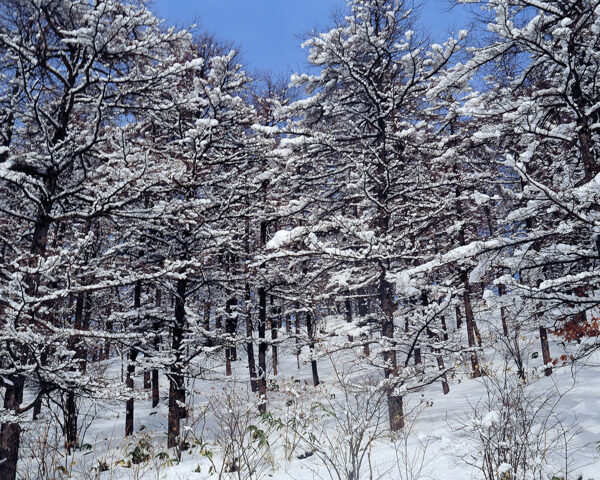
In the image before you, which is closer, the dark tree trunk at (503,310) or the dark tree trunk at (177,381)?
the dark tree trunk at (503,310)

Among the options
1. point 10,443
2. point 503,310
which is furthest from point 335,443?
point 503,310

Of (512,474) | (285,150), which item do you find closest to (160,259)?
(285,150)

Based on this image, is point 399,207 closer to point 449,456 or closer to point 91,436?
point 449,456

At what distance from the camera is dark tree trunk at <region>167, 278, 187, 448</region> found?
9.58 meters

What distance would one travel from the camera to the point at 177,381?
32.1 ft

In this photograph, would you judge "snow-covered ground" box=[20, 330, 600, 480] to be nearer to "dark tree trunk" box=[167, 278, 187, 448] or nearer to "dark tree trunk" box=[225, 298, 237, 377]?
"dark tree trunk" box=[167, 278, 187, 448]

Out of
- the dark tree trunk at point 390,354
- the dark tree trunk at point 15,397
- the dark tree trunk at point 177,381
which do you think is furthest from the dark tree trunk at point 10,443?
the dark tree trunk at point 390,354

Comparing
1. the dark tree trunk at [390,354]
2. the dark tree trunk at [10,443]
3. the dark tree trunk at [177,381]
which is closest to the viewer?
the dark tree trunk at [10,443]

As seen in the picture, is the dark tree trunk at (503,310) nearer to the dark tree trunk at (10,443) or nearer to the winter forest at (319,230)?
the winter forest at (319,230)

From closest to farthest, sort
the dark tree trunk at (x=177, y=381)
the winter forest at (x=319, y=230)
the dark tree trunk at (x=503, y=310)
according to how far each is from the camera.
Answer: the winter forest at (x=319, y=230) < the dark tree trunk at (x=503, y=310) < the dark tree trunk at (x=177, y=381)

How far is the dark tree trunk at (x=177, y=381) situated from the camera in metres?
9.58

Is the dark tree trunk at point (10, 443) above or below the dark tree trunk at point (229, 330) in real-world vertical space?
below

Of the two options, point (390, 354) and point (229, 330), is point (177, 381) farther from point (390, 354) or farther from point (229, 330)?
point (390, 354)

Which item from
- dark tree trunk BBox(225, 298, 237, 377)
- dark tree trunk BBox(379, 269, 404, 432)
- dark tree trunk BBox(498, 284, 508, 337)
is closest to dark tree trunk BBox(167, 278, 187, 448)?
dark tree trunk BBox(225, 298, 237, 377)
